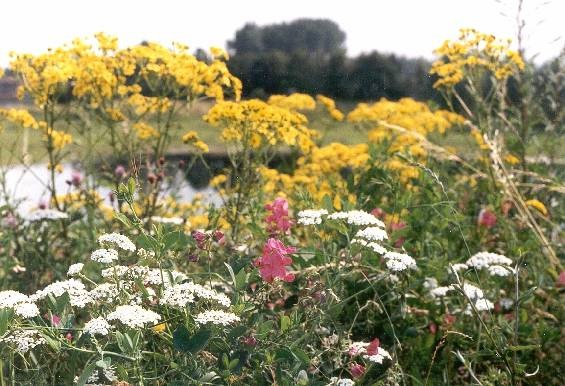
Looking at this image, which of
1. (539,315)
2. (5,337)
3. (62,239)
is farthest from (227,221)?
(5,337)

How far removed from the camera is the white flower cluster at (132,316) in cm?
173

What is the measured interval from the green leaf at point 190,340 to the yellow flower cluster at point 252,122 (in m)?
1.90

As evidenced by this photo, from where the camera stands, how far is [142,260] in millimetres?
1981

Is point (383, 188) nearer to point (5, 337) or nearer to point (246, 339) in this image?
point (246, 339)

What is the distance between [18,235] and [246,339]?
2283 mm

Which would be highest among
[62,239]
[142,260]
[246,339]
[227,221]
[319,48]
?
[142,260]

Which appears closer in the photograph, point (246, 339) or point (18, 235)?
point (246, 339)

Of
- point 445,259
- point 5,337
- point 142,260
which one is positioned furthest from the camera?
point 445,259

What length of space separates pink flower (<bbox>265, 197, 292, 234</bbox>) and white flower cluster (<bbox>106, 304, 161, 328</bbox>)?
0.79 meters

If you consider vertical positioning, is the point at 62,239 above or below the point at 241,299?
below

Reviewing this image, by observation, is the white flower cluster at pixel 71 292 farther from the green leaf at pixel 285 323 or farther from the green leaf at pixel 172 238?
the green leaf at pixel 285 323

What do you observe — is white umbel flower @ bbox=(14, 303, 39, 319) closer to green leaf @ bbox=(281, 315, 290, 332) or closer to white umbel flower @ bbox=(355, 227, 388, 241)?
green leaf @ bbox=(281, 315, 290, 332)

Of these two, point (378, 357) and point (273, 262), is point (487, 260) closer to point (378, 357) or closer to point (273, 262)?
point (378, 357)

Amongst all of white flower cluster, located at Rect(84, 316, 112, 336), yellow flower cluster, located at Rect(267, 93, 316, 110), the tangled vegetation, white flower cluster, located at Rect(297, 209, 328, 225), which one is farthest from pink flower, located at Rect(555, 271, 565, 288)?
yellow flower cluster, located at Rect(267, 93, 316, 110)
